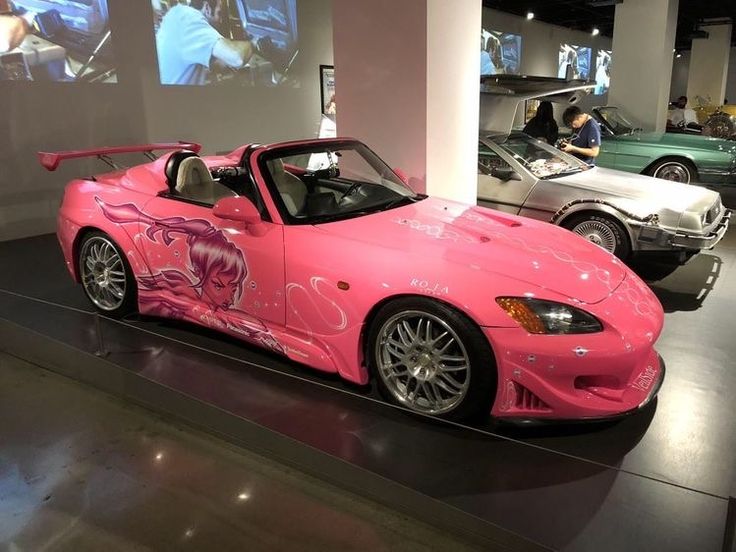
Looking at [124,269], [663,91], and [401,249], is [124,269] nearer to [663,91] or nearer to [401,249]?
[401,249]

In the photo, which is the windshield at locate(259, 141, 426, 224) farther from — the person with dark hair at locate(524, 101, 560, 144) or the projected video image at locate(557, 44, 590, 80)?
the projected video image at locate(557, 44, 590, 80)

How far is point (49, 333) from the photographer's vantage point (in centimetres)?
352

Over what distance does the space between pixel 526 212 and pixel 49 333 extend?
3780 millimetres

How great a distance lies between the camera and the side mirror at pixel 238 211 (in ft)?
9.34

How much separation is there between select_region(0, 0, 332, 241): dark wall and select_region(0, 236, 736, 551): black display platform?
342 centimetres

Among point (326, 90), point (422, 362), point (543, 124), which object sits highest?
point (326, 90)

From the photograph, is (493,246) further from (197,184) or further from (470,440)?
(197,184)

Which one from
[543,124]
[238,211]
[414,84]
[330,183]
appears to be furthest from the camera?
[543,124]

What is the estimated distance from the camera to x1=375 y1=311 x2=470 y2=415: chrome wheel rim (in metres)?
2.44

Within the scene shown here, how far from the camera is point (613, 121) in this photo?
9000 millimetres

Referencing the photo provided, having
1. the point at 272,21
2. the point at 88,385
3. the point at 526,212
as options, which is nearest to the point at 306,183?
the point at 88,385

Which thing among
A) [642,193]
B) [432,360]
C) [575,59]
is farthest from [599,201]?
[575,59]

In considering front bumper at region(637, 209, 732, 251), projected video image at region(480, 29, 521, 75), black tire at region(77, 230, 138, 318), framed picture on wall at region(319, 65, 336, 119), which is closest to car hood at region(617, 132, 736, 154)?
front bumper at region(637, 209, 732, 251)

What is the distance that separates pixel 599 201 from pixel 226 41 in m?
5.75
